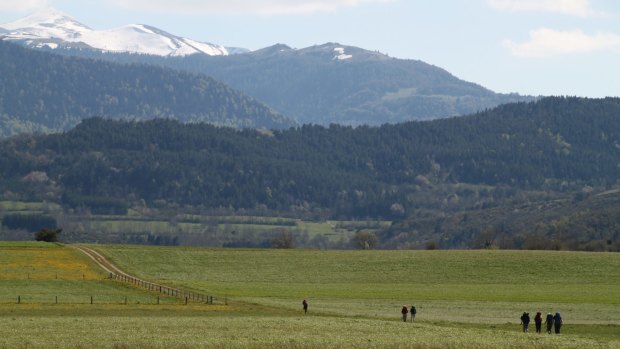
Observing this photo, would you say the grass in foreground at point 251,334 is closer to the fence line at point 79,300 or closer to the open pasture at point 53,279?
the fence line at point 79,300

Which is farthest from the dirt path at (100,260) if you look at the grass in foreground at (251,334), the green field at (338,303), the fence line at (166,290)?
the grass in foreground at (251,334)

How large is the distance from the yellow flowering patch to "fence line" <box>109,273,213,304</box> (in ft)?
9.30

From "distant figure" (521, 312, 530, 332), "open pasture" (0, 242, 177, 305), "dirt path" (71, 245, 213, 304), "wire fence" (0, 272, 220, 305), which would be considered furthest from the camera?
"dirt path" (71, 245, 213, 304)

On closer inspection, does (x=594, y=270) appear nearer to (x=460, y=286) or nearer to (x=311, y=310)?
(x=460, y=286)

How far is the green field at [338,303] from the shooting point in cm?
6900

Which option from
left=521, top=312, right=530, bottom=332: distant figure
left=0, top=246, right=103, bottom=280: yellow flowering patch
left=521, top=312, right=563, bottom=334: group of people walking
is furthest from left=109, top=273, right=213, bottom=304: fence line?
left=521, top=312, right=563, bottom=334: group of people walking

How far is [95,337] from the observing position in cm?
6756

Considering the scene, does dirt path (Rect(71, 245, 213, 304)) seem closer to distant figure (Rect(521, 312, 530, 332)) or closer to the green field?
the green field

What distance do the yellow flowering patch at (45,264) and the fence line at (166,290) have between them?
2834mm

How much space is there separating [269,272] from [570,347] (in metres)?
77.9

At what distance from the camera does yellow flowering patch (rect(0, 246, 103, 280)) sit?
4948 inches

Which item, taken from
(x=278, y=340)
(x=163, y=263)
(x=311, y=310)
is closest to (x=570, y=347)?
(x=278, y=340)

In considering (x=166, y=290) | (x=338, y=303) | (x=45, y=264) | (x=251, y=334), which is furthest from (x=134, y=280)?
(x=251, y=334)

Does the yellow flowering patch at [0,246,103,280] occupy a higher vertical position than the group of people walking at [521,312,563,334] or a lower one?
higher
